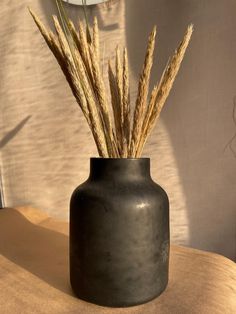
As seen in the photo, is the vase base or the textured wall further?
the textured wall

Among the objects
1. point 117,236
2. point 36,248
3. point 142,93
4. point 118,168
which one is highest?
point 142,93

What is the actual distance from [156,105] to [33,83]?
0.70 m

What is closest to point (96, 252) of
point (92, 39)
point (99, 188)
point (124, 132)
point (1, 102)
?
point (99, 188)

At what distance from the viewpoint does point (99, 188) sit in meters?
Result: 0.50

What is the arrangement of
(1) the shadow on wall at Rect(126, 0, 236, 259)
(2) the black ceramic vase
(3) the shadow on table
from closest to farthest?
(2) the black ceramic vase
(3) the shadow on table
(1) the shadow on wall at Rect(126, 0, 236, 259)

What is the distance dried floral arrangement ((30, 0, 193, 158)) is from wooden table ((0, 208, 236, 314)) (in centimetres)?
26

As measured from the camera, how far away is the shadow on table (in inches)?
24.9

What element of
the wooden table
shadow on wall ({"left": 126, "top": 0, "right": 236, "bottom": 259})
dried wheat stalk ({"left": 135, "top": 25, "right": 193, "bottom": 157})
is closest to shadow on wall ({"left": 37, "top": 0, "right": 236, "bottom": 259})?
shadow on wall ({"left": 126, "top": 0, "right": 236, "bottom": 259})

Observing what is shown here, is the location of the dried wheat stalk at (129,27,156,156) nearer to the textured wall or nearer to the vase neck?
the vase neck

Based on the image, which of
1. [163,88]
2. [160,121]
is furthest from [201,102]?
[163,88]

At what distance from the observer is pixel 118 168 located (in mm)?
506

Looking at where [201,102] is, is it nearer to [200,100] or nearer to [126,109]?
[200,100]

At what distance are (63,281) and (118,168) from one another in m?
0.27

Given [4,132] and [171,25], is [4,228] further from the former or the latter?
[171,25]
